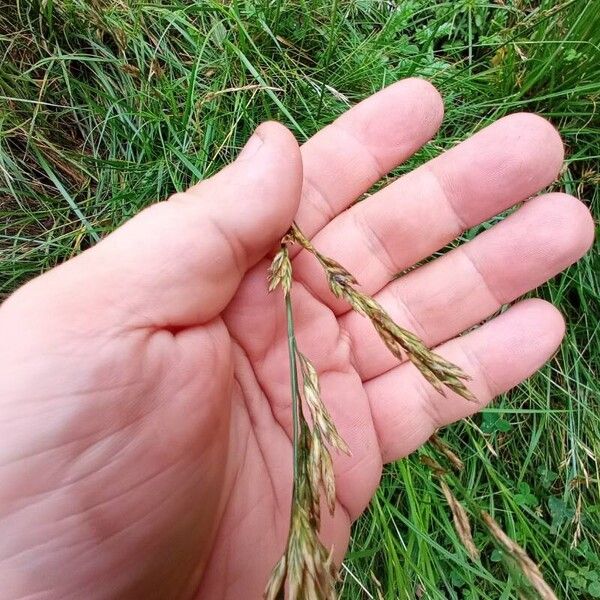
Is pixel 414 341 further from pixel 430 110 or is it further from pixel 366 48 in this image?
pixel 366 48

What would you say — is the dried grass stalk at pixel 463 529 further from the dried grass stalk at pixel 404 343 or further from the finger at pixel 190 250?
the finger at pixel 190 250

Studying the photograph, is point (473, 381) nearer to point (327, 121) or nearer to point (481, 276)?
point (481, 276)

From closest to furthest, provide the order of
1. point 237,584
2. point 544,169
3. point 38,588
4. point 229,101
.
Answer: point 38,588
point 237,584
point 544,169
point 229,101

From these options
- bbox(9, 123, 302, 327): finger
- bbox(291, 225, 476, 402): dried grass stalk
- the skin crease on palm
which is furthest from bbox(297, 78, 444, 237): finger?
bbox(291, 225, 476, 402): dried grass stalk

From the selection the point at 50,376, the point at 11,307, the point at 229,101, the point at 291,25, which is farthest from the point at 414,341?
the point at 291,25

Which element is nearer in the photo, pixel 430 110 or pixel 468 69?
pixel 430 110

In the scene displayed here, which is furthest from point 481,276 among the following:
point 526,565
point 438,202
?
point 526,565

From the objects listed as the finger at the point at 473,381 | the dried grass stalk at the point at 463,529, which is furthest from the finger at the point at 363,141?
the dried grass stalk at the point at 463,529
